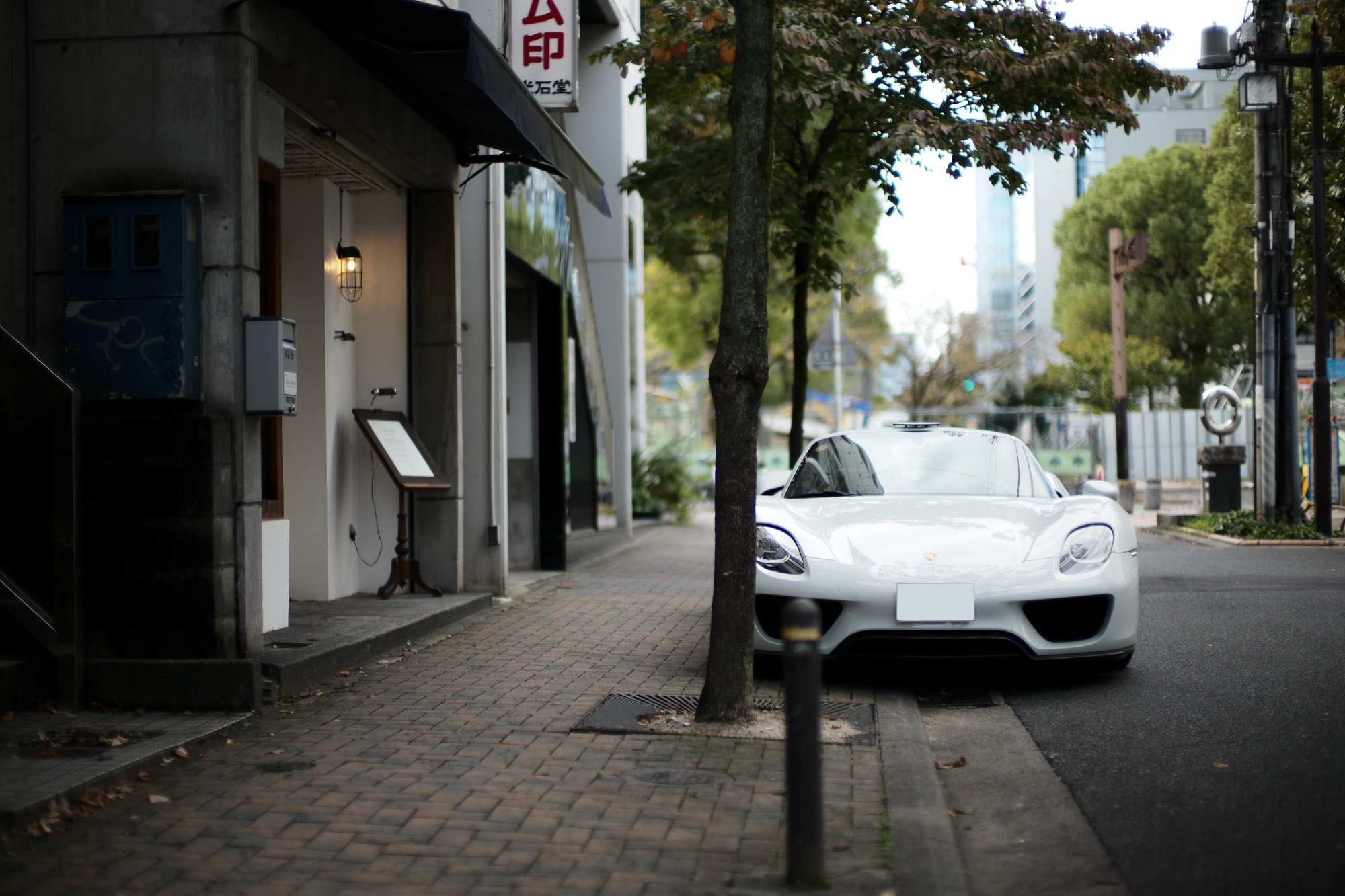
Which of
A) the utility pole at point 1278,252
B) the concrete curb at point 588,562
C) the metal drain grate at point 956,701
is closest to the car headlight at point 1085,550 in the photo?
the metal drain grate at point 956,701

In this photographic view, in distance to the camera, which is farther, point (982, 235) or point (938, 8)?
point (982, 235)

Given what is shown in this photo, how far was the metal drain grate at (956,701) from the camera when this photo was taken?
19.4 feet

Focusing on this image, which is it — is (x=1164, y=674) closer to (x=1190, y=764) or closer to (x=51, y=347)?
(x=1190, y=764)

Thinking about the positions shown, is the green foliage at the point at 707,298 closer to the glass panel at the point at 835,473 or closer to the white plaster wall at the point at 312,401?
the white plaster wall at the point at 312,401

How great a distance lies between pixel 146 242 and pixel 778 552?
11.1 ft

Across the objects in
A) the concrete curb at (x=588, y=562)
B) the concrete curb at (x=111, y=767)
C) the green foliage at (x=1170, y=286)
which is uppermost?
the green foliage at (x=1170, y=286)

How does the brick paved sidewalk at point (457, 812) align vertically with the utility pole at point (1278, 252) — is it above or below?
below

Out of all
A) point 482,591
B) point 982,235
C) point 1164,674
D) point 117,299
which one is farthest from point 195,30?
point 982,235

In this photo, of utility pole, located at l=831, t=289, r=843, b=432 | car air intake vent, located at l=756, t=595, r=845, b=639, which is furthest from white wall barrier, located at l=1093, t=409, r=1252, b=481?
car air intake vent, located at l=756, t=595, r=845, b=639

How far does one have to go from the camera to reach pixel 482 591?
9.56m

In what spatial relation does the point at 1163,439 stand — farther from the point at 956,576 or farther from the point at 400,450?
the point at 956,576

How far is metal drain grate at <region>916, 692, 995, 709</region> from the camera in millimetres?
5922

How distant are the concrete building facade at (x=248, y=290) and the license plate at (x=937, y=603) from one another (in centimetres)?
304

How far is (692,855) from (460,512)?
6067mm
